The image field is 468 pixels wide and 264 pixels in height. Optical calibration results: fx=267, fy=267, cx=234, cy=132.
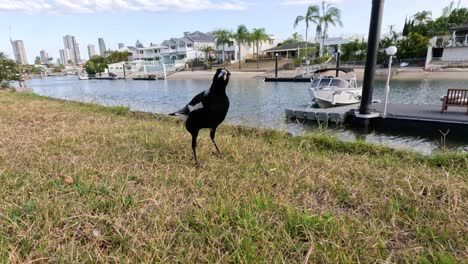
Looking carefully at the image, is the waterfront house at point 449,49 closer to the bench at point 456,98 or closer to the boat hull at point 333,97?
the boat hull at point 333,97

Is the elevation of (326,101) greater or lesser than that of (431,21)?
lesser

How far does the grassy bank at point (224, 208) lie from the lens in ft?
5.80

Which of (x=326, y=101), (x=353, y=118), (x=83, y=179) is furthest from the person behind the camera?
(x=326, y=101)

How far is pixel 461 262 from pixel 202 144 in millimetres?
3559

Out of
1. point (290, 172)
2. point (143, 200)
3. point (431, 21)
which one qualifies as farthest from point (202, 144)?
point (431, 21)

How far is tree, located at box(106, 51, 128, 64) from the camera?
8175 centimetres

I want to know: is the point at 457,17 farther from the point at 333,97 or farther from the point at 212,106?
the point at 212,106

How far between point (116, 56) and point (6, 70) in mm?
64382

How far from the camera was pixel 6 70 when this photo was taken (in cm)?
2255

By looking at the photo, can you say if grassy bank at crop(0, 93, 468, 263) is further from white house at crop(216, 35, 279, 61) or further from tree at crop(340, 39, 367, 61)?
white house at crop(216, 35, 279, 61)

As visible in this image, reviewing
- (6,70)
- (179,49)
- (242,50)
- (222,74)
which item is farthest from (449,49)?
(179,49)

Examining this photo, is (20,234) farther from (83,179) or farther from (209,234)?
(209,234)

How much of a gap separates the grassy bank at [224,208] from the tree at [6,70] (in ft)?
81.1

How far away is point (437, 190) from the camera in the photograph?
263cm
